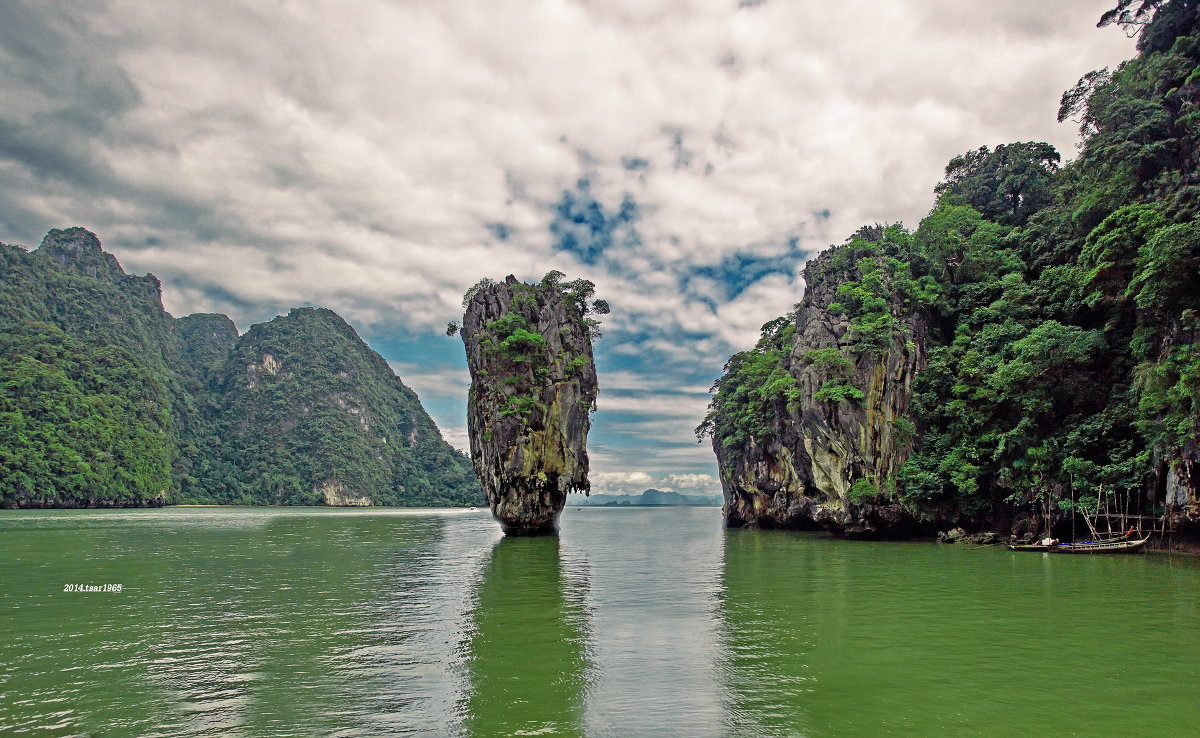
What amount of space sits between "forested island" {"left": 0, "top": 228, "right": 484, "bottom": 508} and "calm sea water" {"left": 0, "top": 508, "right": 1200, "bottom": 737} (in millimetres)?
68813

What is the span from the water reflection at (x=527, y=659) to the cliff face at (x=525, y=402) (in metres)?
17.1

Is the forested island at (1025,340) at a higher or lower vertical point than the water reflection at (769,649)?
higher

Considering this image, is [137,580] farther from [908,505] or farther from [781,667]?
[908,505]

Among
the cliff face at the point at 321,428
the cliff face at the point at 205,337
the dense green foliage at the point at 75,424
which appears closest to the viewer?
the dense green foliage at the point at 75,424

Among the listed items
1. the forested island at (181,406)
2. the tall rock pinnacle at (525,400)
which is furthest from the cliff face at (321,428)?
the tall rock pinnacle at (525,400)

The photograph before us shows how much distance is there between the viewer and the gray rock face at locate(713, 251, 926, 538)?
30328 millimetres

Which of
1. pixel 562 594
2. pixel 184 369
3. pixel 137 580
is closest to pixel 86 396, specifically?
pixel 184 369

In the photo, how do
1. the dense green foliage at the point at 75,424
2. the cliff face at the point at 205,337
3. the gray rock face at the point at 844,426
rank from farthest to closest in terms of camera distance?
the cliff face at the point at 205,337, the dense green foliage at the point at 75,424, the gray rock face at the point at 844,426

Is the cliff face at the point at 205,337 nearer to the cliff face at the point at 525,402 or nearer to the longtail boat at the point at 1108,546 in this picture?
the cliff face at the point at 525,402

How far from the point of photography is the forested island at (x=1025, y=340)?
20938 millimetres

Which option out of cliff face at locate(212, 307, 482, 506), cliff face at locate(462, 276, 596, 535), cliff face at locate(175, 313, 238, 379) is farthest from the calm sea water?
cliff face at locate(175, 313, 238, 379)

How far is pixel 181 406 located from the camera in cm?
11344

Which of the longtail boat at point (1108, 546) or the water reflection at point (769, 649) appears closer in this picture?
the water reflection at point (769, 649)

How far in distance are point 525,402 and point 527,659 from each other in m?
25.3
